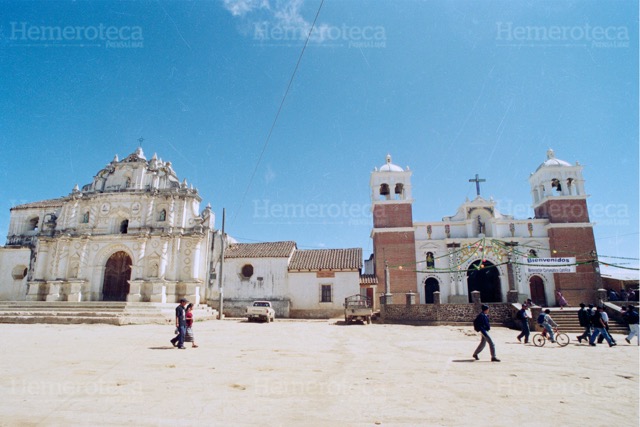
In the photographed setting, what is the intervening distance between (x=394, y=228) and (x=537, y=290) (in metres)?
12.1

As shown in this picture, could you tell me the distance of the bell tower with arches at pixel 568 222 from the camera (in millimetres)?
27109

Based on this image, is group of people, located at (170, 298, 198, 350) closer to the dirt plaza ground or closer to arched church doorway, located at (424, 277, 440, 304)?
the dirt plaza ground

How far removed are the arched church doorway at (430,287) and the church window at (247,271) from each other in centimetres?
1443

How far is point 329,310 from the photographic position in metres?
28.1

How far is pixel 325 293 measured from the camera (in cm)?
2856

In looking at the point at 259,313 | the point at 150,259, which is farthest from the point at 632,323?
the point at 150,259

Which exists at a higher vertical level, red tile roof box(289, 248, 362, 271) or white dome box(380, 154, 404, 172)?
white dome box(380, 154, 404, 172)

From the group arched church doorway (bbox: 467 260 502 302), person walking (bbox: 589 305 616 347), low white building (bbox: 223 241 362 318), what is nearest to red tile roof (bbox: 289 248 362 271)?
low white building (bbox: 223 241 362 318)

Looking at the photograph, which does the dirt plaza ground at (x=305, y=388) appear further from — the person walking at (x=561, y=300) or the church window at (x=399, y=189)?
the church window at (x=399, y=189)

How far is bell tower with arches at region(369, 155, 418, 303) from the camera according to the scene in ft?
93.0

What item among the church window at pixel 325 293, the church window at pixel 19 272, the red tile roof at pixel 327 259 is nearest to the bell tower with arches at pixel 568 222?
the red tile roof at pixel 327 259

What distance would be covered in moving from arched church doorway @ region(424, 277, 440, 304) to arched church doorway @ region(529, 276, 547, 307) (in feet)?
23.7

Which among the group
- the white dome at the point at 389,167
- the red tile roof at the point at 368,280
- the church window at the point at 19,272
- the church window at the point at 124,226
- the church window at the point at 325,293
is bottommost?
the church window at the point at 325,293

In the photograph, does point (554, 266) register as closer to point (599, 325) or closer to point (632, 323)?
point (632, 323)
